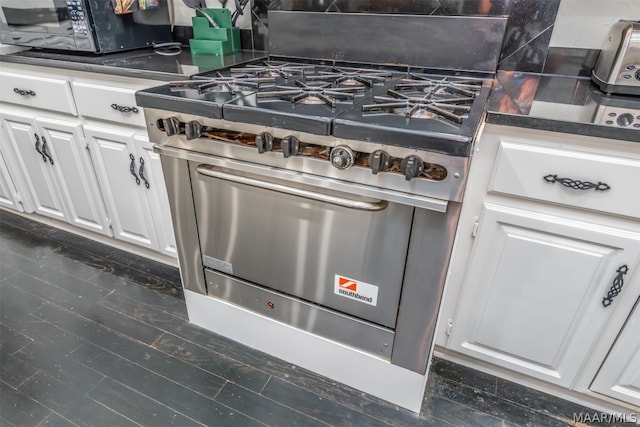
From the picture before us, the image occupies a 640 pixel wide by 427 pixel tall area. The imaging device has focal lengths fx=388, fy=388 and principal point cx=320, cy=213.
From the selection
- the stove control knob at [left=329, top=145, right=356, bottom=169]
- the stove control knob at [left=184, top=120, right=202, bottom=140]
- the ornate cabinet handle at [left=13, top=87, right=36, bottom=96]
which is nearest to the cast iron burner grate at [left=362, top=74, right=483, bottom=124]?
the stove control knob at [left=329, top=145, right=356, bottom=169]

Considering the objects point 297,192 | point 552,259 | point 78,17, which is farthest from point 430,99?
point 78,17

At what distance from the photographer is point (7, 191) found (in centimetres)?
206

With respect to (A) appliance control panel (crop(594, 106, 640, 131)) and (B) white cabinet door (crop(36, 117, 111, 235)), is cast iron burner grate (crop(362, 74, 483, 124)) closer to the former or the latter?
(A) appliance control panel (crop(594, 106, 640, 131))

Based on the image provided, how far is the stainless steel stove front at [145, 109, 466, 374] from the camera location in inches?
37.0

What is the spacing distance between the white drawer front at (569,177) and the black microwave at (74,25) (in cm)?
154

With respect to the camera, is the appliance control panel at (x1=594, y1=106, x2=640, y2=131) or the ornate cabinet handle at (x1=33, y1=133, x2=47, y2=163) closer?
the appliance control panel at (x1=594, y1=106, x2=640, y2=131)

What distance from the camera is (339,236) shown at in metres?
1.03

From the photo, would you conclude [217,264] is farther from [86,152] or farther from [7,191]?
[7,191]

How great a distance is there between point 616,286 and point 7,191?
2.66m

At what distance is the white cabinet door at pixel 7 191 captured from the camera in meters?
1.98

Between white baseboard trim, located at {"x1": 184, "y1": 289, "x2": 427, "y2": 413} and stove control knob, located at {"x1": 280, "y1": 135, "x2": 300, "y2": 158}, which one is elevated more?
stove control knob, located at {"x1": 280, "y1": 135, "x2": 300, "y2": 158}

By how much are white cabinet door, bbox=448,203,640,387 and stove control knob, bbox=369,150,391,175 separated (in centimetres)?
39

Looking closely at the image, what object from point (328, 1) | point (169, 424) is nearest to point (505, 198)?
point (328, 1)

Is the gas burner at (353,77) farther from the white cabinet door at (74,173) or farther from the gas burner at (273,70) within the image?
the white cabinet door at (74,173)
